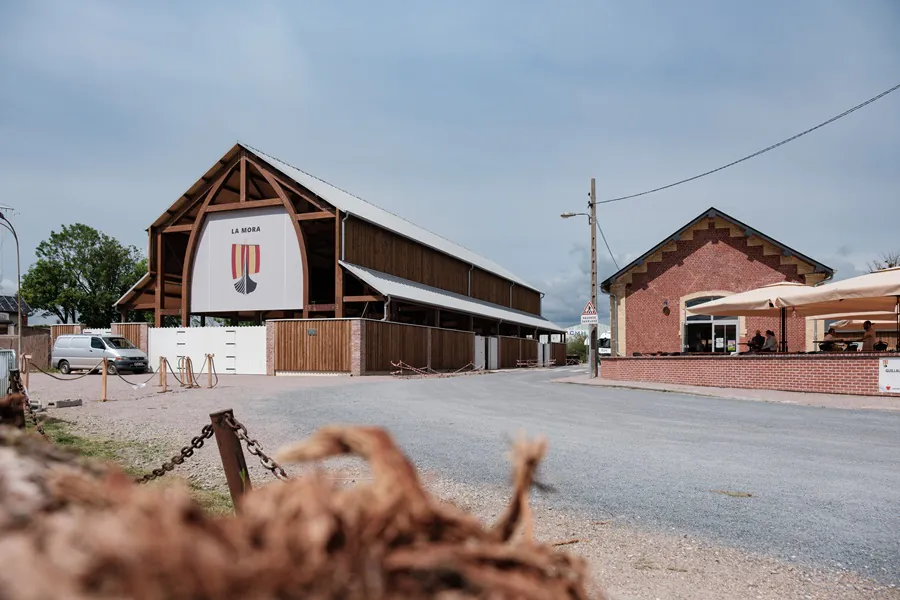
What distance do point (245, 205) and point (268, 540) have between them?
1228 inches

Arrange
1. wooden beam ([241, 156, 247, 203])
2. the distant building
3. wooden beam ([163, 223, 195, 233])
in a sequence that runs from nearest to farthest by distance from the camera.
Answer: wooden beam ([241, 156, 247, 203]), wooden beam ([163, 223, 195, 233]), the distant building

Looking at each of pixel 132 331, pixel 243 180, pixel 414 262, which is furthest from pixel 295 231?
pixel 132 331

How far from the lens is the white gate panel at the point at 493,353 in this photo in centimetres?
3844

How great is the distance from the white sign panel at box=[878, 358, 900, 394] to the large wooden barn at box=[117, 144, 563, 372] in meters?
17.9

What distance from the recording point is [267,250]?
29422 mm

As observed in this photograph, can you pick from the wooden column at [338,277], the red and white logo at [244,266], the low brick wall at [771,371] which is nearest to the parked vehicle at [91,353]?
the red and white logo at [244,266]

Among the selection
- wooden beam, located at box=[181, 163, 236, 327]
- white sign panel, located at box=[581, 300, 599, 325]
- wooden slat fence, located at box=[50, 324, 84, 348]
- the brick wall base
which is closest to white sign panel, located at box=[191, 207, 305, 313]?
wooden beam, located at box=[181, 163, 236, 327]

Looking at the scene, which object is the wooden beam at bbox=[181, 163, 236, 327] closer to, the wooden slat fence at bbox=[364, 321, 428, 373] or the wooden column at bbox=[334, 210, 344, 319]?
the wooden column at bbox=[334, 210, 344, 319]

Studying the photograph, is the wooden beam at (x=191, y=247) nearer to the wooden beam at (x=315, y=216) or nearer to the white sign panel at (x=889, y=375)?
the wooden beam at (x=315, y=216)

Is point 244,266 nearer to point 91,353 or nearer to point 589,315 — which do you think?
point 91,353

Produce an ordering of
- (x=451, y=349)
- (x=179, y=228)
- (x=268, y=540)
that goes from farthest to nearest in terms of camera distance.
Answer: (x=451, y=349) < (x=179, y=228) < (x=268, y=540)

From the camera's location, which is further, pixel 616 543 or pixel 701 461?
pixel 701 461

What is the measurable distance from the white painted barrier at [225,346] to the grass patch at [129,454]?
1780 cm

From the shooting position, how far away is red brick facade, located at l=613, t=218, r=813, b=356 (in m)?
24.7
